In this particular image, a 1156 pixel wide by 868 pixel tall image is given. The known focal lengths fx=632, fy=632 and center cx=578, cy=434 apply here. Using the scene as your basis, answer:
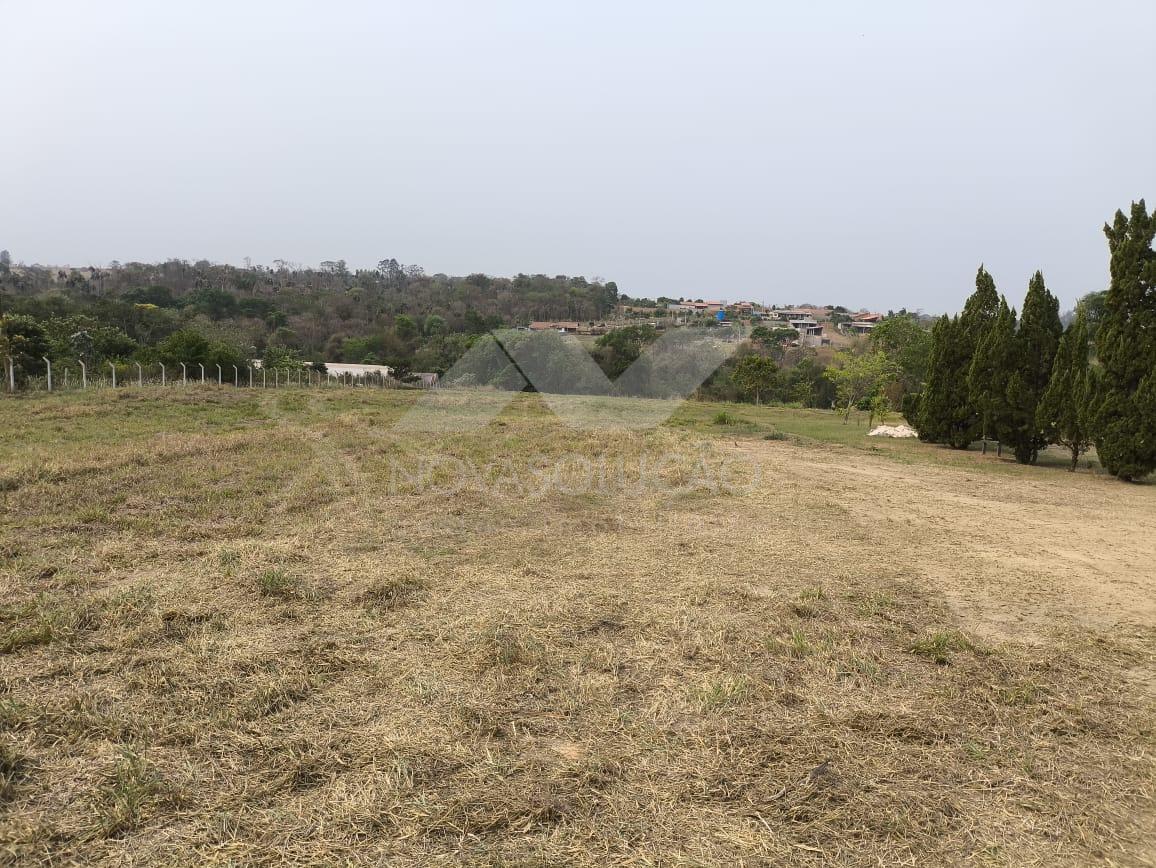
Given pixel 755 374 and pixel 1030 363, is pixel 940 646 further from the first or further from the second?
pixel 755 374

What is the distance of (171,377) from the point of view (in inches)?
931

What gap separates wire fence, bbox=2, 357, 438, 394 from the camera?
17.1m

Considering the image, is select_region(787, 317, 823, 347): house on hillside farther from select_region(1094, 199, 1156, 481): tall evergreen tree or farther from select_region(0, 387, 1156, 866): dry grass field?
select_region(0, 387, 1156, 866): dry grass field

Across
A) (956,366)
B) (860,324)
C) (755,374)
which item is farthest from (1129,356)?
(860,324)

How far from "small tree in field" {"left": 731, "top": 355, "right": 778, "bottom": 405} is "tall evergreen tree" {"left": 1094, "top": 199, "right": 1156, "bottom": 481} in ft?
64.3

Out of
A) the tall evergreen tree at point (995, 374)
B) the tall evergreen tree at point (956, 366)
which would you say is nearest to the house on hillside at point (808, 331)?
the tall evergreen tree at point (956, 366)

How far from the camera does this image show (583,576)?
4508 millimetres

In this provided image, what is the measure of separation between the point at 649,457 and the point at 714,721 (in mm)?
8148

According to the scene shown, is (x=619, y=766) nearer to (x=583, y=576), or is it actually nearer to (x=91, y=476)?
(x=583, y=576)

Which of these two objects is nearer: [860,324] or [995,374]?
[995,374]

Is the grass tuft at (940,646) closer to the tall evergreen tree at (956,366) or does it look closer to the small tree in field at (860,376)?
the tall evergreen tree at (956,366)

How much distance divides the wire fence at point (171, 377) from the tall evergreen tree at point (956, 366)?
839 inches

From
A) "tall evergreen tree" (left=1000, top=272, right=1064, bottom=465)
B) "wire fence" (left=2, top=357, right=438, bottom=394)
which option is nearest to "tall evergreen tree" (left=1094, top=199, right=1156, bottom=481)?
"tall evergreen tree" (left=1000, top=272, right=1064, bottom=465)

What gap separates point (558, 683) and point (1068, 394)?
12100 millimetres
